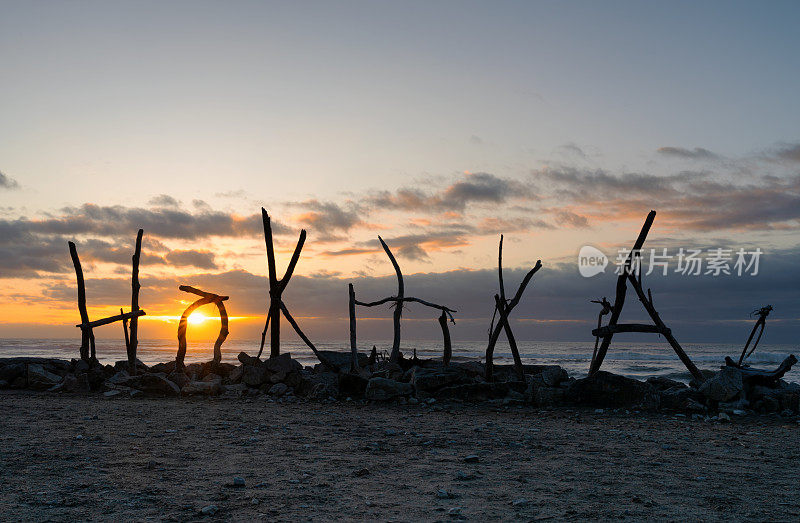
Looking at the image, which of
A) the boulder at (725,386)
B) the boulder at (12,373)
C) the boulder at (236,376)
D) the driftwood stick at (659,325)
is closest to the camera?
the boulder at (725,386)

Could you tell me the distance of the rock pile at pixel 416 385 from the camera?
48.3 feet

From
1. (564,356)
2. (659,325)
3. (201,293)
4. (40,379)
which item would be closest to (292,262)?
(201,293)

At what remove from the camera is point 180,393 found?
1773 cm

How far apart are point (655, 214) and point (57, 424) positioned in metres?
14.6

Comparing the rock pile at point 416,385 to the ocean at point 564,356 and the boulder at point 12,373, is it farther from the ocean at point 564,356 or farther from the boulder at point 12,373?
the ocean at point 564,356

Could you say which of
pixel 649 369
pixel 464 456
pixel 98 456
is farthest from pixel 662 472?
pixel 649 369

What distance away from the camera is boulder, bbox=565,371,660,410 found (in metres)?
14.8

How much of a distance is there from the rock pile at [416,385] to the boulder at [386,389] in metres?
0.03

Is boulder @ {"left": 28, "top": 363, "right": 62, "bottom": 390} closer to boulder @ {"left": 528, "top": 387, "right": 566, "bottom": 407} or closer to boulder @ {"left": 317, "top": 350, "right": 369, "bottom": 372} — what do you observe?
boulder @ {"left": 317, "top": 350, "right": 369, "bottom": 372}

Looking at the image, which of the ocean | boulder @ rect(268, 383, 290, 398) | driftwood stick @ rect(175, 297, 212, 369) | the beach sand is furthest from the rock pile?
the ocean

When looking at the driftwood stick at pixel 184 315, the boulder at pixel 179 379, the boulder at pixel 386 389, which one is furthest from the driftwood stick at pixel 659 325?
the driftwood stick at pixel 184 315

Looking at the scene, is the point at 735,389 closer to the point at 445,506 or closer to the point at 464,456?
the point at 464,456

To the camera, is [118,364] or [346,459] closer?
[346,459]

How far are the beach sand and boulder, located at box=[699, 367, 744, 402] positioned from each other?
97 cm
